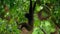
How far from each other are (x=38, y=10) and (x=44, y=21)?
0.33 metres

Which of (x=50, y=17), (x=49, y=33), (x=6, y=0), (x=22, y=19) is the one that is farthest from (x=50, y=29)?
(x=6, y=0)

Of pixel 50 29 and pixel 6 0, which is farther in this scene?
pixel 50 29

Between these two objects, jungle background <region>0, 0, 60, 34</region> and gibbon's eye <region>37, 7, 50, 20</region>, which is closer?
jungle background <region>0, 0, 60, 34</region>

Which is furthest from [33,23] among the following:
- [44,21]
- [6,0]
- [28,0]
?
[6,0]

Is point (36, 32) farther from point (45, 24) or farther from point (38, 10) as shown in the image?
point (38, 10)

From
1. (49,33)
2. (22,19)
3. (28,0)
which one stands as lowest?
(49,33)

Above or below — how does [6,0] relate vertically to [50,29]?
above

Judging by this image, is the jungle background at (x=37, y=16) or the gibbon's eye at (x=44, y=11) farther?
the gibbon's eye at (x=44, y=11)

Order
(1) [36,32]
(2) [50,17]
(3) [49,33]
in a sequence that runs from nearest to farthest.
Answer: (1) [36,32] → (3) [49,33] → (2) [50,17]

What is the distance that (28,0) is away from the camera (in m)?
3.60

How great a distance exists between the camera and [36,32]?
3.23 metres

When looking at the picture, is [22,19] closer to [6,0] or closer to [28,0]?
[28,0]

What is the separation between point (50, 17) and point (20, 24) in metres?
0.66

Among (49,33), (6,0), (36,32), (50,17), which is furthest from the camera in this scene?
(50,17)
